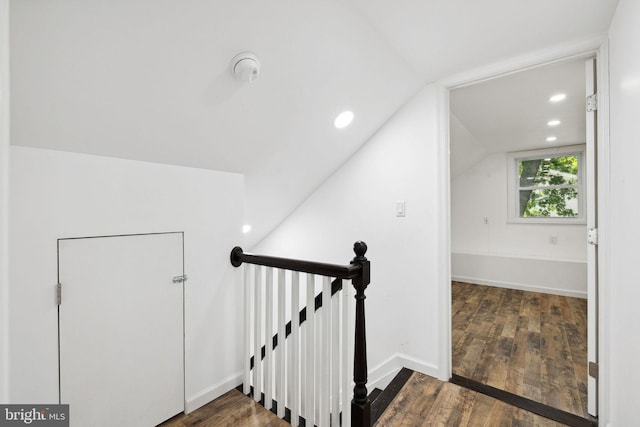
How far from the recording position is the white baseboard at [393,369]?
212 centimetres

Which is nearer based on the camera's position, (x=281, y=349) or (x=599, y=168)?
(x=599, y=168)

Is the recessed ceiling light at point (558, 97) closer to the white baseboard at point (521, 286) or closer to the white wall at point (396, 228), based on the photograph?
the white wall at point (396, 228)

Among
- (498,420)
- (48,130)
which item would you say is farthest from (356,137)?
(498,420)

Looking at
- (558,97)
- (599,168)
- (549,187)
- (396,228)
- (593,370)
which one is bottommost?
(593,370)

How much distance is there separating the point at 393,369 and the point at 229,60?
234 centimetres

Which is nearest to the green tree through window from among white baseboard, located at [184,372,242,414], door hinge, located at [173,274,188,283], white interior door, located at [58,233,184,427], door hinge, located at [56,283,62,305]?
white baseboard, located at [184,372,242,414]

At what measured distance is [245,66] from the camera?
4.44ft

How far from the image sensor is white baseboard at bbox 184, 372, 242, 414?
1.73 m

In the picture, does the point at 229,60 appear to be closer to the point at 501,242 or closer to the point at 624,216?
the point at 624,216

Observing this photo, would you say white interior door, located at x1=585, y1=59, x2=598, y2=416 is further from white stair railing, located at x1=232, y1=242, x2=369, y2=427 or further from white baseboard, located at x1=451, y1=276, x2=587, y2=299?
white baseboard, located at x1=451, y1=276, x2=587, y2=299

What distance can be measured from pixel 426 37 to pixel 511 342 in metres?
2.68

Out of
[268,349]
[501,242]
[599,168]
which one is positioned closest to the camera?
[599,168]

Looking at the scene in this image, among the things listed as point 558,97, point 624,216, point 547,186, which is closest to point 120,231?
point 624,216

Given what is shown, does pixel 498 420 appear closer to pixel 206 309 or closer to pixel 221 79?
pixel 206 309
